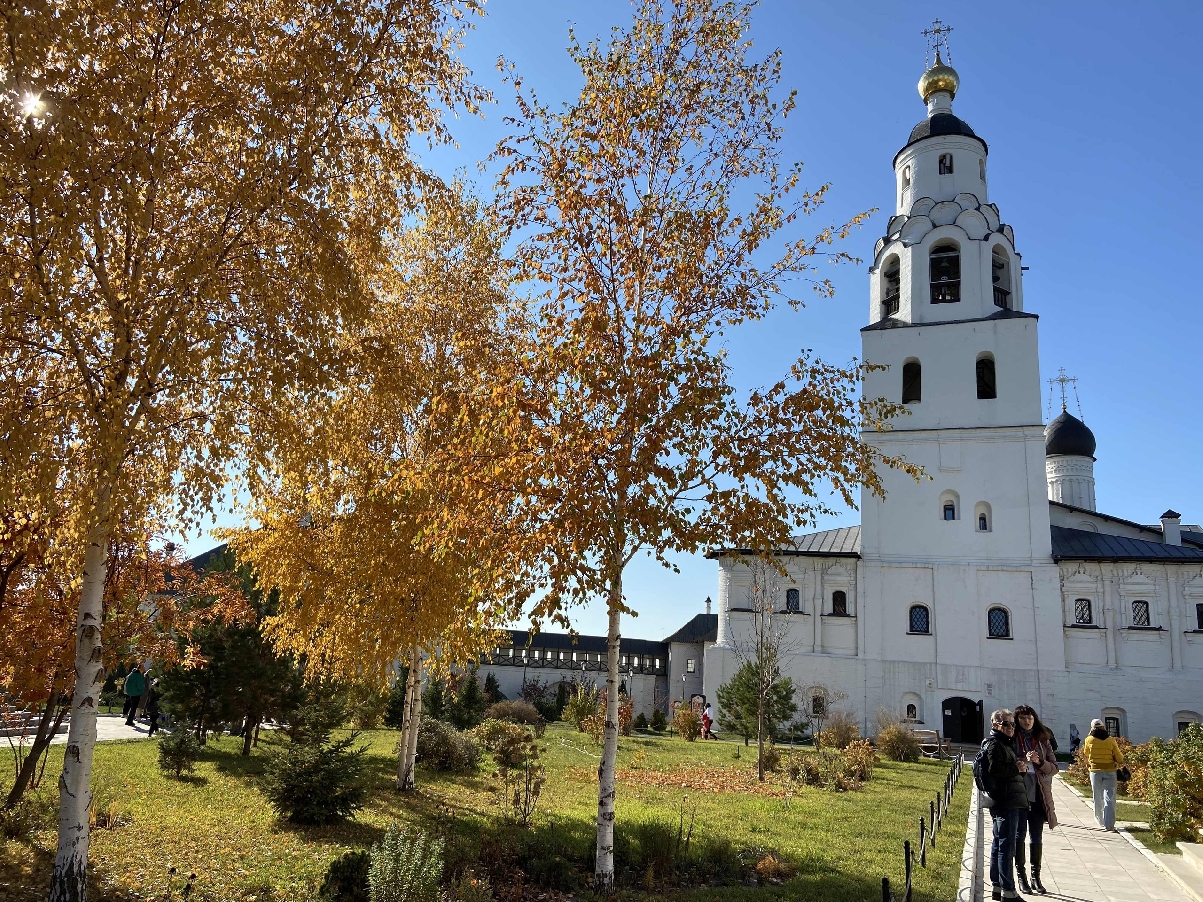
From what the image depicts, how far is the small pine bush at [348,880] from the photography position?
6.61 meters

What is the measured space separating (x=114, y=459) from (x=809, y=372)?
6.40m

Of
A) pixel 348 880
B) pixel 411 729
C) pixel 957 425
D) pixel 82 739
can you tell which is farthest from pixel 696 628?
pixel 82 739

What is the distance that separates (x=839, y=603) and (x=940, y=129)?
77.9ft

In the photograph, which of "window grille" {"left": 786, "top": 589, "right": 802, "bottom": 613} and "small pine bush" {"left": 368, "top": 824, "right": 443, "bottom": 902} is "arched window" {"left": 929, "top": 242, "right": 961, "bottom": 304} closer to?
"window grille" {"left": 786, "top": 589, "right": 802, "bottom": 613}

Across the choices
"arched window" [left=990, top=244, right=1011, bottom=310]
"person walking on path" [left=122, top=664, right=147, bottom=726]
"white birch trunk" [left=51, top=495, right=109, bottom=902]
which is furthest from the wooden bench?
"white birch trunk" [left=51, top=495, right=109, bottom=902]

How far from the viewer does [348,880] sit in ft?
22.1

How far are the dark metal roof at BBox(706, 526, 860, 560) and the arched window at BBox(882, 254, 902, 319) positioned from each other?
35.5 feet

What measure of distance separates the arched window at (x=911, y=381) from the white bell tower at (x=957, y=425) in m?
0.07

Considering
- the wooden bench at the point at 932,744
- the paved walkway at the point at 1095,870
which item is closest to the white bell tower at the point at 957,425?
the wooden bench at the point at 932,744

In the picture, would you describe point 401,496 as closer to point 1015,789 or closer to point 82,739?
point 82,739

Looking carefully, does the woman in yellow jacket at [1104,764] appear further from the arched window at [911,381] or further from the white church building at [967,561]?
the arched window at [911,381]

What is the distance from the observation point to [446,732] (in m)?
17.4

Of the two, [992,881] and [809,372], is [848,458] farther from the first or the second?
[992,881]

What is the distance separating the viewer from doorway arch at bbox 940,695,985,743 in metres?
33.5
